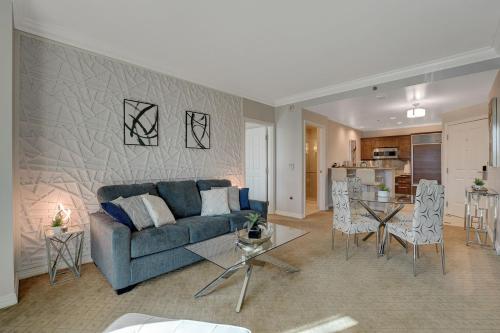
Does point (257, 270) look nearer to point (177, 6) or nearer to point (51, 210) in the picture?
point (51, 210)

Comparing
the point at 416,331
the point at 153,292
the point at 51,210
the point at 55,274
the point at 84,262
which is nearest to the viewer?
the point at 416,331

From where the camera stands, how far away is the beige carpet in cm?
174

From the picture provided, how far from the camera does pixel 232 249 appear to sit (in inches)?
87.4

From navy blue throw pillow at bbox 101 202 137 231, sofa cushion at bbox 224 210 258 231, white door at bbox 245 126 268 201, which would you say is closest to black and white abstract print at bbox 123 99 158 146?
navy blue throw pillow at bbox 101 202 137 231

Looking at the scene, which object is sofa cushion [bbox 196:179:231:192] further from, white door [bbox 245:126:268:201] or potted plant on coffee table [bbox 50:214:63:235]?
potted plant on coffee table [bbox 50:214:63:235]

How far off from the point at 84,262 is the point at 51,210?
0.71m

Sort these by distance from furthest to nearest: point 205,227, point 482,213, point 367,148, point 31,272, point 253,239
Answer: point 367,148 → point 482,213 → point 205,227 → point 31,272 → point 253,239

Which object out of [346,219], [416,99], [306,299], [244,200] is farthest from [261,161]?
[306,299]

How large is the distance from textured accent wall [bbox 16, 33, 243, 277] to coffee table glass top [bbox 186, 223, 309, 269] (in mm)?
1548

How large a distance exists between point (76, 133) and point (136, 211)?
117 centimetres

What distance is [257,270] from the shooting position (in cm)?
259

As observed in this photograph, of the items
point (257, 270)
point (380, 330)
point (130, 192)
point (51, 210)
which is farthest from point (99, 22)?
point (380, 330)

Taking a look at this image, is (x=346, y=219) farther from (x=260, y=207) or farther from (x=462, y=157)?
(x=462, y=157)

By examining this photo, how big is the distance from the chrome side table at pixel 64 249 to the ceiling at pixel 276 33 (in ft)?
6.89
